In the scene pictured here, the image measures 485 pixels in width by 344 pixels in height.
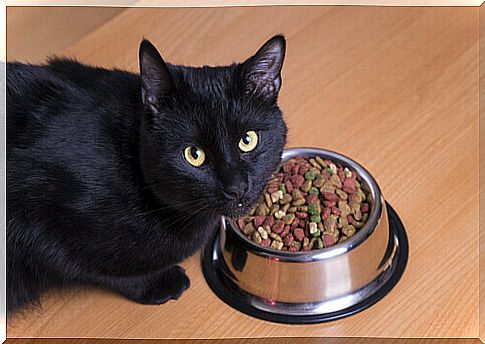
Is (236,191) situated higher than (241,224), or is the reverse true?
(236,191)

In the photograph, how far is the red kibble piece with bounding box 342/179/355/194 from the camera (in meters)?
1.02

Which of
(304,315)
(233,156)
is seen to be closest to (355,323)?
(304,315)

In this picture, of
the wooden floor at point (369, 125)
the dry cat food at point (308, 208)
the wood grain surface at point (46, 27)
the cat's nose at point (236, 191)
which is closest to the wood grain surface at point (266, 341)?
the wooden floor at point (369, 125)

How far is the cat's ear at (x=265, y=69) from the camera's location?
31.3 inches

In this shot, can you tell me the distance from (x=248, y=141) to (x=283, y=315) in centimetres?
26

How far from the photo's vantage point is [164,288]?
100cm

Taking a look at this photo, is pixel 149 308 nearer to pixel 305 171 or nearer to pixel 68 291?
pixel 68 291

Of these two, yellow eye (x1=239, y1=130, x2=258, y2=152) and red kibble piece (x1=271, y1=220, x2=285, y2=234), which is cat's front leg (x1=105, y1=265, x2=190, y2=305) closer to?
red kibble piece (x1=271, y1=220, x2=285, y2=234)

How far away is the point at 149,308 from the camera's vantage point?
0.99 meters

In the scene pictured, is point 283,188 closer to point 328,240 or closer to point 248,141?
point 328,240

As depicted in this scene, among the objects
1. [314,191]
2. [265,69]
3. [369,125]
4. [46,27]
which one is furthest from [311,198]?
[46,27]

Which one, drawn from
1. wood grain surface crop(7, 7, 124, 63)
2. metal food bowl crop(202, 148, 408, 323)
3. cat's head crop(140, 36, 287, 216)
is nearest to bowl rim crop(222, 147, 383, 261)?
metal food bowl crop(202, 148, 408, 323)

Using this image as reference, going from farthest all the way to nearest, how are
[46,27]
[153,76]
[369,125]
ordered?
1. [369,125]
2. [46,27]
3. [153,76]

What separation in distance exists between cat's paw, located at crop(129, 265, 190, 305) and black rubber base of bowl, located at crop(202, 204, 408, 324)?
3cm
